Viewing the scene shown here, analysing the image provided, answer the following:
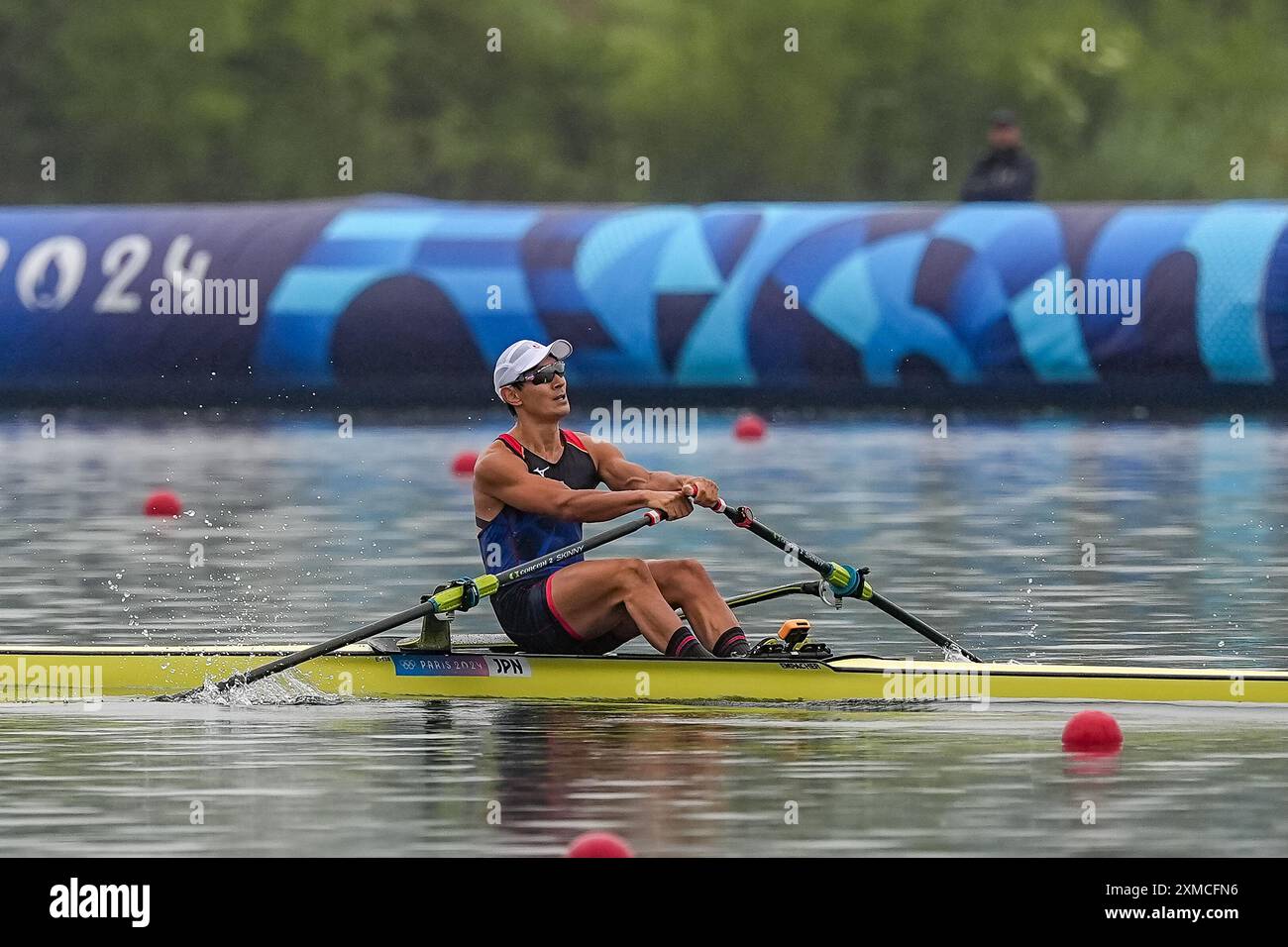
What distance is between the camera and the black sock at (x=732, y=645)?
12938 millimetres

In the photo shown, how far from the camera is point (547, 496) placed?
1316 centimetres

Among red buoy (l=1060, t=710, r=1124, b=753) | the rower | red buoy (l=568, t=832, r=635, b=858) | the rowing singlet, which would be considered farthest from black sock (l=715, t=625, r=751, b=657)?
red buoy (l=568, t=832, r=635, b=858)

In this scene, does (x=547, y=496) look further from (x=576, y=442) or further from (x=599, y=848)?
(x=599, y=848)

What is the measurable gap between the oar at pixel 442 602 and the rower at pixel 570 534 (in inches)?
3.0

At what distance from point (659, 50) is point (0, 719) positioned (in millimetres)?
50739

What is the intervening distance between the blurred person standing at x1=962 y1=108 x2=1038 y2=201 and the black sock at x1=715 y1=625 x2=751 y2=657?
20479 mm

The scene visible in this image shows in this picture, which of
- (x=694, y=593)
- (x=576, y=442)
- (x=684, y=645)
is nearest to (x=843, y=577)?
(x=694, y=593)

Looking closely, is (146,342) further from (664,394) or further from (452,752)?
(452,752)

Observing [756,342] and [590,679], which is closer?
[590,679]

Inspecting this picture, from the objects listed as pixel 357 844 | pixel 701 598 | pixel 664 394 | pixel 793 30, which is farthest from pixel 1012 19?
pixel 357 844

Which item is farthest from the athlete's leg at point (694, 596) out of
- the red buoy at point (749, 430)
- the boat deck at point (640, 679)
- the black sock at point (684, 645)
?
the red buoy at point (749, 430)

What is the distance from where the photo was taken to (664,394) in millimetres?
32312
